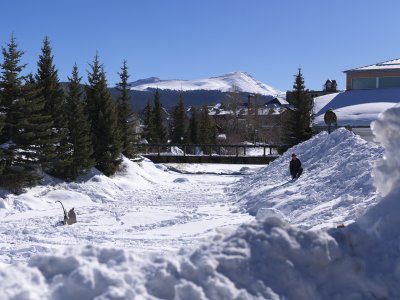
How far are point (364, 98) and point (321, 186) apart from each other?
1931cm

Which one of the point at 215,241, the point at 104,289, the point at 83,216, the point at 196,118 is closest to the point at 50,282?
the point at 104,289

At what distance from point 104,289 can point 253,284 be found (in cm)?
129

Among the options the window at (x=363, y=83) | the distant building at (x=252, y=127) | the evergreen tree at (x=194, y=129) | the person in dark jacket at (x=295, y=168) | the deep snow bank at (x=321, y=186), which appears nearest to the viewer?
the deep snow bank at (x=321, y=186)

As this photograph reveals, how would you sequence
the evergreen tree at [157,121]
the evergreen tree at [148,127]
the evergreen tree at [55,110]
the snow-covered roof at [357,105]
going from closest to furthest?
the evergreen tree at [55,110] → the snow-covered roof at [357,105] → the evergreen tree at [148,127] → the evergreen tree at [157,121]

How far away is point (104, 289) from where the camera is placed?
4.28 meters

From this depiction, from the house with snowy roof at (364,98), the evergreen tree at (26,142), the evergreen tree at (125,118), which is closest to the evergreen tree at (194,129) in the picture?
the evergreen tree at (125,118)

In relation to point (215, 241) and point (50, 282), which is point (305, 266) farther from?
point (50, 282)

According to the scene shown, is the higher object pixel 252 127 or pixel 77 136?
pixel 252 127

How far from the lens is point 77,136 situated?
86.2 feet

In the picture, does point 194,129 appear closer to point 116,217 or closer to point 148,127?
point 148,127

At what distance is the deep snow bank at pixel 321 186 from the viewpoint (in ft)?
41.8

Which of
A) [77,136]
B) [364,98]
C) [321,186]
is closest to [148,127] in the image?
[364,98]

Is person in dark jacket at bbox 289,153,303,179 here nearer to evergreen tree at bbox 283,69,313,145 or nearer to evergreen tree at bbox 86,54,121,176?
evergreen tree at bbox 86,54,121,176

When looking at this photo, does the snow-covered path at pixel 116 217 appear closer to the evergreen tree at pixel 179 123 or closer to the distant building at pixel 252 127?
the evergreen tree at pixel 179 123
